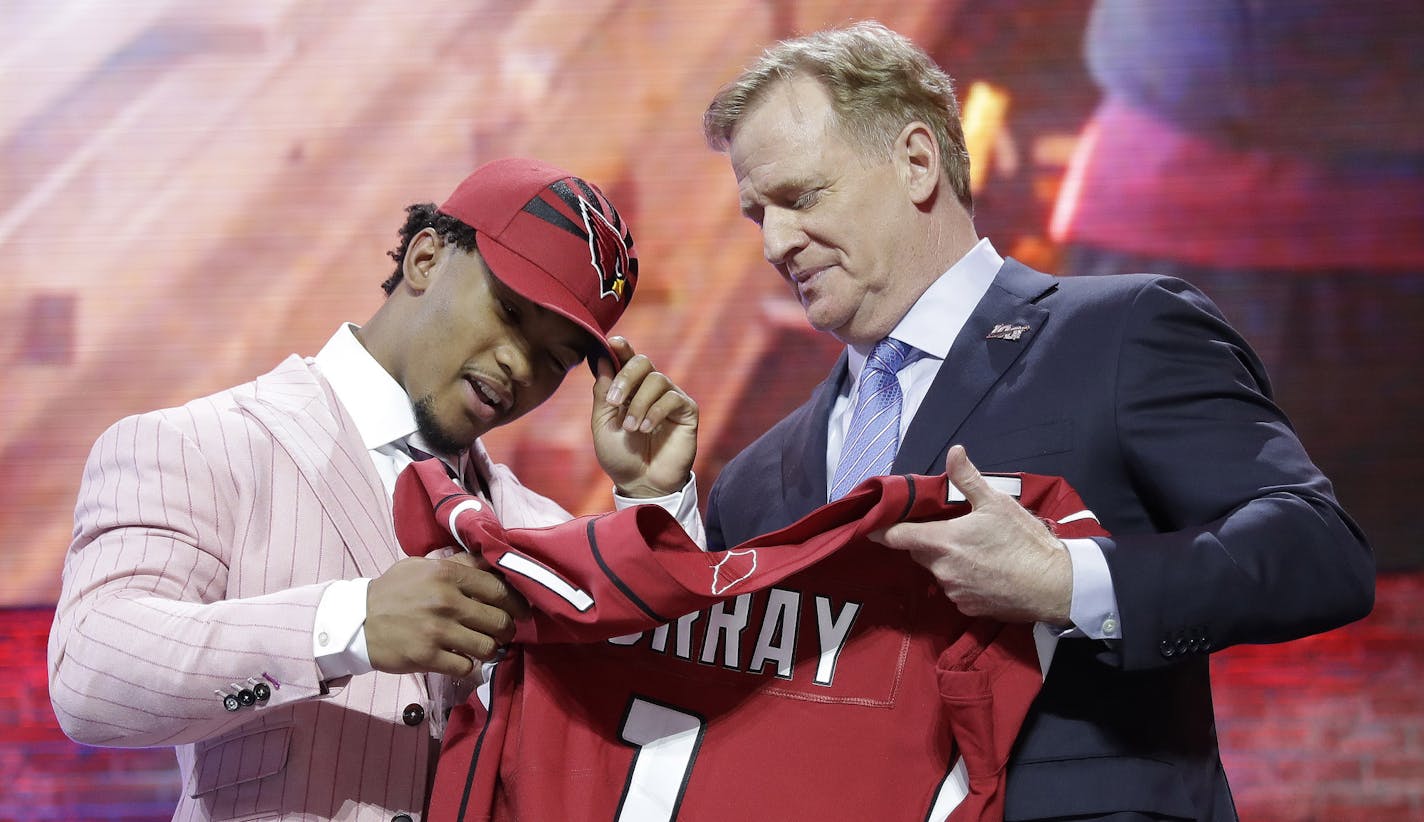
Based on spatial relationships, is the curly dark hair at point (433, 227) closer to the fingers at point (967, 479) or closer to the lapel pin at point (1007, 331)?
the lapel pin at point (1007, 331)

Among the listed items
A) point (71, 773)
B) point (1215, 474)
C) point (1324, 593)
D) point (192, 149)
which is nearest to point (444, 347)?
Answer: point (1215, 474)

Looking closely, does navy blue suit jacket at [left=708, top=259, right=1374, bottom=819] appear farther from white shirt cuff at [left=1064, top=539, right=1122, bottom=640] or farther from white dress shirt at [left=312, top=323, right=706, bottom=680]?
white dress shirt at [left=312, top=323, right=706, bottom=680]

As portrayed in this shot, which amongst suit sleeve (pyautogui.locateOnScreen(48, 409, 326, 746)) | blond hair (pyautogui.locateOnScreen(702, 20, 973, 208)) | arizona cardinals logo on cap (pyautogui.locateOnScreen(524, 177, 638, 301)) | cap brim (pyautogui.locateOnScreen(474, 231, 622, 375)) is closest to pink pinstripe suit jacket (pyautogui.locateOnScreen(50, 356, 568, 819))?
suit sleeve (pyautogui.locateOnScreen(48, 409, 326, 746))

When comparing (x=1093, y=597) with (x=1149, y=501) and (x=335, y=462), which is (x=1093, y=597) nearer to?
(x=1149, y=501)

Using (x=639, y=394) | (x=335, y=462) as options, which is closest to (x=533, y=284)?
(x=639, y=394)

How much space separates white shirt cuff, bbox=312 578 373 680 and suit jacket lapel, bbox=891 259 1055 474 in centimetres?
68

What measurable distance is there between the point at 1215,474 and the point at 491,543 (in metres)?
0.84

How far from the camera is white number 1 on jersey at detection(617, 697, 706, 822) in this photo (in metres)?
1.31

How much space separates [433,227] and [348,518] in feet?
1.78

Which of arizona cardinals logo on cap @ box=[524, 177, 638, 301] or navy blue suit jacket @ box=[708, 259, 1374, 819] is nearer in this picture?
navy blue suit jacket @ box=[708, 259, 1374, 819]

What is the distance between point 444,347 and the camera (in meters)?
1.72

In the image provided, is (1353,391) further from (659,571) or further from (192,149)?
(192,149)

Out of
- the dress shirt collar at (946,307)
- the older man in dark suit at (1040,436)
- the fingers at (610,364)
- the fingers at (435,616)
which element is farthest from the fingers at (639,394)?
the fingers at (435,616)

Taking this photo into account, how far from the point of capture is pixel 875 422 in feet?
5.44
